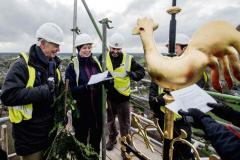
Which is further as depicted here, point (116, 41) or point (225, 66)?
point (116, 41)

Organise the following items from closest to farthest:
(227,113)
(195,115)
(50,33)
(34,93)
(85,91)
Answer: (195,115)
(227,113)
(34,93)
(50,33)
(85,91)

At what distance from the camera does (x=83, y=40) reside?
3350 millimetres

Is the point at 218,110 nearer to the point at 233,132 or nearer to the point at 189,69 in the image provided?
the point at 233,132

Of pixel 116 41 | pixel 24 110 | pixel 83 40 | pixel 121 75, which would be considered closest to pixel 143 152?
pixel 121 75

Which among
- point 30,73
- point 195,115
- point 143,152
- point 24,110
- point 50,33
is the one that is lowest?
point 143,152

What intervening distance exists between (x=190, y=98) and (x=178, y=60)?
173mm

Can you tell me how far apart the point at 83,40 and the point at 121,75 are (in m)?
1.02

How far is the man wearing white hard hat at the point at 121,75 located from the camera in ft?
13.4

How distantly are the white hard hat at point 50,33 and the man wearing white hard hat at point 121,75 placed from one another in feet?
5.18

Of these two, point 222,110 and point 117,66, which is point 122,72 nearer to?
point 117,66

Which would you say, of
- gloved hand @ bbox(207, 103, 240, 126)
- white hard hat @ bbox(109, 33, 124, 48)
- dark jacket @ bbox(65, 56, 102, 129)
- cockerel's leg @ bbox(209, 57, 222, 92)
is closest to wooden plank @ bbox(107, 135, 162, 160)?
dark jacket @ bbox(65, 56, 102, 129)

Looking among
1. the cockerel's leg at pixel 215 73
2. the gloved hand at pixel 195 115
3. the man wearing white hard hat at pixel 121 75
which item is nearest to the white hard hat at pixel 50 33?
the man wearing white hard hat at pixel 121 75

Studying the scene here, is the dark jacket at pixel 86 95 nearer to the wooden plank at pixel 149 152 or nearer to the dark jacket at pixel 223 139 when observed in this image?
the wooden plank at pixel 149 152

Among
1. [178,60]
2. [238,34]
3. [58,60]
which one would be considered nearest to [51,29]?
[58,60]
